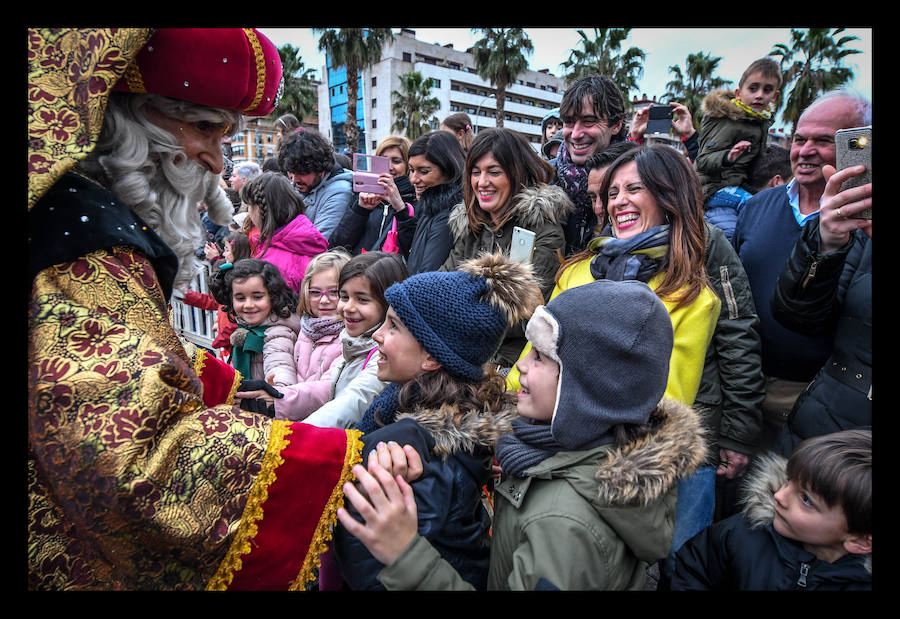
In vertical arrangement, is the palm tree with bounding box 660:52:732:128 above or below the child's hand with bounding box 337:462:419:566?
above

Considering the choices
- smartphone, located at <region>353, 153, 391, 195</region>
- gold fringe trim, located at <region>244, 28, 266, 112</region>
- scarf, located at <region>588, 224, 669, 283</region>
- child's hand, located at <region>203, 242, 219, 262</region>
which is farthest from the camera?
child's hand, located at <region>203, 242, 219, 262</region>

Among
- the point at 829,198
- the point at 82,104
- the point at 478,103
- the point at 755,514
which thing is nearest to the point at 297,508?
the point at 82,104

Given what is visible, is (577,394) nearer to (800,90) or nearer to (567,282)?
(567,282)

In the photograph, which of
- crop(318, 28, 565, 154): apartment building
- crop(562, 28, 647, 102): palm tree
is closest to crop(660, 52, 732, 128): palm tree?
crop(562, 28, 647, 102): palm tree

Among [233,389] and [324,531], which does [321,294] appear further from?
[324,531]

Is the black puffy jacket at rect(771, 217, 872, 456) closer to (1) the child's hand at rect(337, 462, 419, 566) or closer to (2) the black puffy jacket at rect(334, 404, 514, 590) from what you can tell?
(2) the black puffy jacket at rect(334, 404, 514, 590)

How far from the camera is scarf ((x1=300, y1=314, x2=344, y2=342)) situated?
131 inches

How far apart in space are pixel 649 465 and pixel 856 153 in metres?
1.26

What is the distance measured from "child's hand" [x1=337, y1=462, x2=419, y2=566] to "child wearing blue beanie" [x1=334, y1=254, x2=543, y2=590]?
129 mm

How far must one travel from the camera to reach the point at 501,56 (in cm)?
3133

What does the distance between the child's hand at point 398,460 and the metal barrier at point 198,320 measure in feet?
18.1

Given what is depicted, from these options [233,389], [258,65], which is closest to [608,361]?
[258,65]

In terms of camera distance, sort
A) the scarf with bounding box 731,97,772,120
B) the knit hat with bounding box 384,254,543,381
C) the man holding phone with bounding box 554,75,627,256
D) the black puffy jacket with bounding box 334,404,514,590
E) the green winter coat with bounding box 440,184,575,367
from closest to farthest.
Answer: the black puffy jacket with bounding box 334,404,514,590
the knit hat with bounding box 384,254,543,381
the green winter coat with bounding box 440,184,575,367
the man holding phone with bounding box 554,75,627,256
the scarf with bounding box 731,97,772,120

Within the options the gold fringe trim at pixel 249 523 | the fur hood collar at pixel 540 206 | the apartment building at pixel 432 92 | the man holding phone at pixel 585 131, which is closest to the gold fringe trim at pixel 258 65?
the gold fringe trim at pixel 249 523
